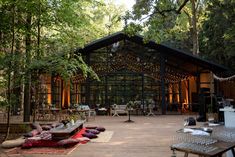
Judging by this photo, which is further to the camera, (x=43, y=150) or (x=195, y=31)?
(x=195, y=31)

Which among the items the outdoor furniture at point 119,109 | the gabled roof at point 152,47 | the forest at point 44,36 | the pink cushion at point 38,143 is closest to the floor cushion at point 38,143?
the pink cushion at point 38,143

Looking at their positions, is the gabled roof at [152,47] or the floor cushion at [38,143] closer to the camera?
the floor cushion at [38,143]

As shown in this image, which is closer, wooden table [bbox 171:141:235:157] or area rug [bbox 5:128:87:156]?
wooden table [bbox 171:141:235:157]

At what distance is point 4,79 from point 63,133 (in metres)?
2.80

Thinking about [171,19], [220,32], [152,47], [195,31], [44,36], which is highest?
[195,31]

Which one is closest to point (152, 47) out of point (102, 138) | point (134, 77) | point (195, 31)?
point (134, 77)

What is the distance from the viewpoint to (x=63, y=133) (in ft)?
25.2

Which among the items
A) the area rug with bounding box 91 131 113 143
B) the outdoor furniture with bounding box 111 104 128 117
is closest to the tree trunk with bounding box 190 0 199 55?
the outdoor furniture with bounding box 111 104 128 117

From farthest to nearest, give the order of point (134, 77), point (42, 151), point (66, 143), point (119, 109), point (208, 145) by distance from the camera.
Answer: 1. point (134, 77)
2. point (119, 109)
3. point (66, 143)
4. point (42, 151)
5. point (208, 145)

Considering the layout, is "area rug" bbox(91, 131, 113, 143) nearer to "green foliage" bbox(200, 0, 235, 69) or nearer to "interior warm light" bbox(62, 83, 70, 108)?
"interior warm light" bbox(62, 83, 70, 108)

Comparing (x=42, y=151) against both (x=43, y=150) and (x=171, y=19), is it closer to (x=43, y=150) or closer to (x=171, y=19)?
(x=43, y=150)

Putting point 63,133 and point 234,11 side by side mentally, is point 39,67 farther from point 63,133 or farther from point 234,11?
point 234,11

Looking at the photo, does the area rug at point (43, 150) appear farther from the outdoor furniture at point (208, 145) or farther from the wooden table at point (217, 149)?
the wooden table at point (217, 149)

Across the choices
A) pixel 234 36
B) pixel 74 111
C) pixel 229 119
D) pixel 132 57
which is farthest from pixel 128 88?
pixel 229 119
